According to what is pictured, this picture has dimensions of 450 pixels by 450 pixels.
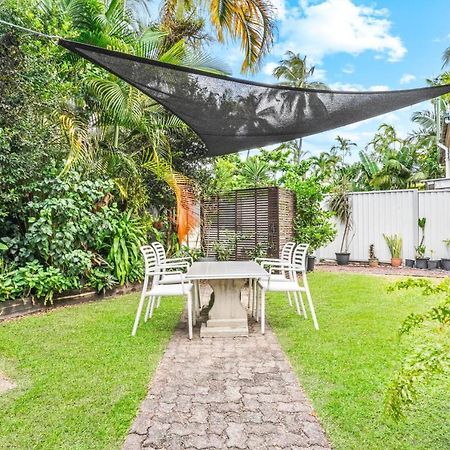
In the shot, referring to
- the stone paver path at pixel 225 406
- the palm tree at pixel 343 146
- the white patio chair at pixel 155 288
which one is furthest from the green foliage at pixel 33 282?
the palm tree at pixel 343 146

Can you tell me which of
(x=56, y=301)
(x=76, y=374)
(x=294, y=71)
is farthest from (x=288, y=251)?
(x=294, y=71)

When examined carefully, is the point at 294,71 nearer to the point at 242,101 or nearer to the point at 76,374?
the point at 242,101

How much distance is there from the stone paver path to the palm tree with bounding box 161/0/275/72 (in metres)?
7.26

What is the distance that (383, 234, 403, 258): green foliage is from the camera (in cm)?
996

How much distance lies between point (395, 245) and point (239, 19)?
6.51 meters

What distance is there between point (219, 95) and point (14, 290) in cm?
381

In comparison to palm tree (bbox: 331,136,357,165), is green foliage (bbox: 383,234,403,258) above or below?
below

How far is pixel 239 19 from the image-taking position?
28.4 ft

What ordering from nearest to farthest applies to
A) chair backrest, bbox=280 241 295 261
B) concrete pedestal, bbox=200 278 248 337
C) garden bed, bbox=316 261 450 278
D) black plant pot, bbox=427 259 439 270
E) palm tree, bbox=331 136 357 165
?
concrete pedestal, bbox=200 278 248 337 < chair backrest, bbox=280 241 295 261 < garden bed, bbox=316 261 450 278 < black plant pot, bbox=427 259 439 270 < palm tree, bbox=331 136 357 165

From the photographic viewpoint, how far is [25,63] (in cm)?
486

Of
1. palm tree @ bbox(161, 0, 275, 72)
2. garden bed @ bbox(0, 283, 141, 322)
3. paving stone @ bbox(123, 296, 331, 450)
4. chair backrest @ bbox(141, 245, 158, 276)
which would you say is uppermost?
palm tree @ bbox(161, 0, 275, 72)

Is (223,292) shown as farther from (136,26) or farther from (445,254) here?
(445,254)

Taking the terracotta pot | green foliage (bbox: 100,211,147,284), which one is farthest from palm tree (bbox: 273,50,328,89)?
green foliage (bbox: 100,211,147,284)

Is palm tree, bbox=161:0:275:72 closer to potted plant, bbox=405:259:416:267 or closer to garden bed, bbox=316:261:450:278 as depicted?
garden bed, bbox=316:261:450:278
